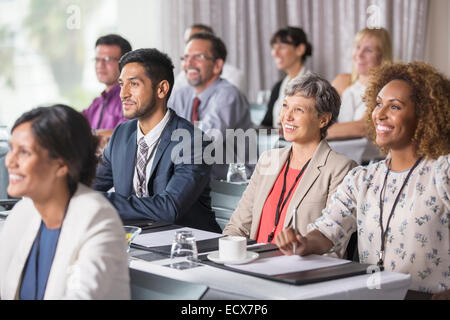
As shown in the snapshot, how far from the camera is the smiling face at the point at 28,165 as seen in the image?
1.64 m

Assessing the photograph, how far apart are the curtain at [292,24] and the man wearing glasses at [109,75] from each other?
1.86m

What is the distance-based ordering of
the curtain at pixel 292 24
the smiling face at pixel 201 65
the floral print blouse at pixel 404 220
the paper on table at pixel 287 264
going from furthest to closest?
the curtain at pixel 292 24, the smiling face at pixel 201 65, the floral print blouse at pixel 404 220, the paper on table at pixel 287 264

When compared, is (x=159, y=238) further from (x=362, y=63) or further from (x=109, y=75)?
(x=362, y=63)

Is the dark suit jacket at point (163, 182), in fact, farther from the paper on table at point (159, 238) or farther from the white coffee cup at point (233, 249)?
the white coffee cup at point (233, 249)

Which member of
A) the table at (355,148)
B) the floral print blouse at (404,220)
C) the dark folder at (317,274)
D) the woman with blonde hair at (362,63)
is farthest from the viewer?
the woman with blonde hair at (362,63)

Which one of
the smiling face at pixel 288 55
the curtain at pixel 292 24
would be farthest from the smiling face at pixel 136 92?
the curtain at pixel 292 24

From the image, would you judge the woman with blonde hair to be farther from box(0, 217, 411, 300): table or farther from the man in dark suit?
box(0, 217, 411, 300): table

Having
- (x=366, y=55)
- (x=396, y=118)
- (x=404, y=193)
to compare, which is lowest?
(x=404, y=193)

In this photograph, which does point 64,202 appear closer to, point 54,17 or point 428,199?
point 428,199

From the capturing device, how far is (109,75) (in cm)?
469

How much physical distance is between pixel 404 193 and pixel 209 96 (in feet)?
8.40

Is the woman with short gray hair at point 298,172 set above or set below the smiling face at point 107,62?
below

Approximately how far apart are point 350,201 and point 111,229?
1124 mm

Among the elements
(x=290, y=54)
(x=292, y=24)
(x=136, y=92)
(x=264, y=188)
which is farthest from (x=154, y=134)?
(x=292, y=24)
